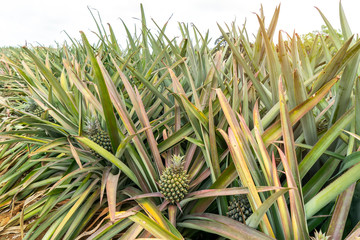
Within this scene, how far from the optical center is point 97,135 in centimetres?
121

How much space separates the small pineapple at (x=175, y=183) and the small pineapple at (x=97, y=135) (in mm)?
411

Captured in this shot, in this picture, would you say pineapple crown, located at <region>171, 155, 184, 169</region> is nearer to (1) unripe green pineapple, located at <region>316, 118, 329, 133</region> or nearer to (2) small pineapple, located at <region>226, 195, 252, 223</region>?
(2) small pineapple, located at <region>226, 195, 252, 223</region>

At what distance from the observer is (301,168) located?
79 cm

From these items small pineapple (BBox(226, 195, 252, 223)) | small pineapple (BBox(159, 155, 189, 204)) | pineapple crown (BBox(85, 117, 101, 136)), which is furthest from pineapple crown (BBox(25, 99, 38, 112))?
small pineapple (BBox(226, 195, 252, 223))

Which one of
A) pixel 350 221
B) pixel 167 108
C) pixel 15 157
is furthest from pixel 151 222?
pixel 15 157

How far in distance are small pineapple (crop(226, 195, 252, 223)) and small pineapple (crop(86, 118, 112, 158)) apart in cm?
65

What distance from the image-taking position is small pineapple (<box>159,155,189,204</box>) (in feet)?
2.94

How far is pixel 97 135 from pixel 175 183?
1.67 feet

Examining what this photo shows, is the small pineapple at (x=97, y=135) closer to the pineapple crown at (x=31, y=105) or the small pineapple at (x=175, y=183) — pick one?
the small pineapple at (x=175, y=183)

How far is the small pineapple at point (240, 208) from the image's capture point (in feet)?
2.66

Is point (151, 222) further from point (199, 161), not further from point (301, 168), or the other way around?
point (301, 168)

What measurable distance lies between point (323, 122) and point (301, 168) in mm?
430

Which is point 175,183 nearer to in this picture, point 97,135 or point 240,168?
point 240,168

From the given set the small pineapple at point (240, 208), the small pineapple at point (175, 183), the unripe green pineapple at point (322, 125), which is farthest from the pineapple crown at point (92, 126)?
the unripe green pineapple at point (322, 125)
